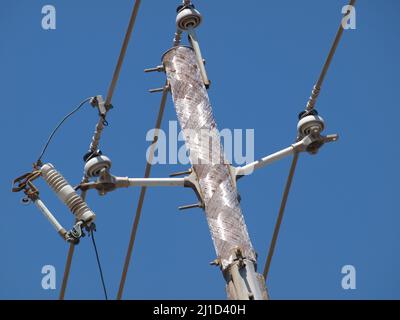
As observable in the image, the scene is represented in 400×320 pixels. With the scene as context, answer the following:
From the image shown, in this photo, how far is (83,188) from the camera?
15969 millimetres

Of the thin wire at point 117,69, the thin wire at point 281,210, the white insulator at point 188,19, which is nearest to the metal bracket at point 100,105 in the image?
the thin wire at point 117,69

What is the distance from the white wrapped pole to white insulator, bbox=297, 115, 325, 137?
4.59 feet

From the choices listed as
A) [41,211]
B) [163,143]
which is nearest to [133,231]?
[163,143]

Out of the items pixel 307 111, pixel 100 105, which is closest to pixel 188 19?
pixel 100 105

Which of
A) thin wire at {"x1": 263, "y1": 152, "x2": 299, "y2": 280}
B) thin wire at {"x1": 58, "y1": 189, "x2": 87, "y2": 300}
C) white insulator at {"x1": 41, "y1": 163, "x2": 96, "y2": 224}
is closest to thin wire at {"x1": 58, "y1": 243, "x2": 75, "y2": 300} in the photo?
thin wire at {"x1": 58, "y1": 189, "x2": 87, "y2": 300}

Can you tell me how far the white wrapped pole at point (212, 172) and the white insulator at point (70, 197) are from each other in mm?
1649

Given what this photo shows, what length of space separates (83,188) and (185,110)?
1.81m

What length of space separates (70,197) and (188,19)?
3.45m

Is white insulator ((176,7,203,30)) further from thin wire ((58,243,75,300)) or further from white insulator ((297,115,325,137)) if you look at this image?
thin wire ((58,243,75,300))

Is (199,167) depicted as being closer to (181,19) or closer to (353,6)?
(181,19)

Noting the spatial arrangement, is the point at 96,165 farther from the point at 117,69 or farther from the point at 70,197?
the point at 117,69

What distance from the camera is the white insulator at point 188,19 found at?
689 inches

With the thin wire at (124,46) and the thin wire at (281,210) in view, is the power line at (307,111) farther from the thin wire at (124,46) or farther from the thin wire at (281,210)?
the thin wire at (124,46)

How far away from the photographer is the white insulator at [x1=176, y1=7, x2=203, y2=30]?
17.5 metres
